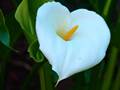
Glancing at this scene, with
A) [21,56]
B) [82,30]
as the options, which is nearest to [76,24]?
[82,30]

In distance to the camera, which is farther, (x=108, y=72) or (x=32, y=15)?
(x=108, y=72)

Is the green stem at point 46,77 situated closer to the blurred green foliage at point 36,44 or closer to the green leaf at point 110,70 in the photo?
the blurred green foliage at point 36,44

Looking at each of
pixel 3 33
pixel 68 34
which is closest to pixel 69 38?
pixel 68 34

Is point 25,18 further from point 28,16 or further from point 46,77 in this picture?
point 46,77

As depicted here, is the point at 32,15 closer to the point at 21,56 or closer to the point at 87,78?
the point at 87,78

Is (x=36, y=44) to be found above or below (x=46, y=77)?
above

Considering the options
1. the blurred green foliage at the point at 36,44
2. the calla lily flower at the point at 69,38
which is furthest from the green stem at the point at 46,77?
the calla lily flower at the point at 69,38
